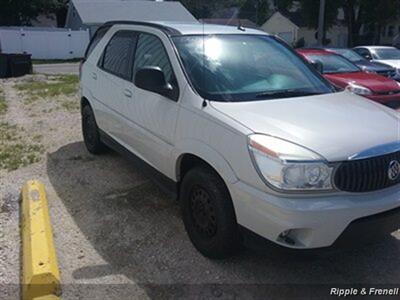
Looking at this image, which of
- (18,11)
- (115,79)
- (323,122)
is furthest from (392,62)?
(18,11)

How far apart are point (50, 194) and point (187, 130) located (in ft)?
7.19

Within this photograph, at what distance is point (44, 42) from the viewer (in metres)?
35.7

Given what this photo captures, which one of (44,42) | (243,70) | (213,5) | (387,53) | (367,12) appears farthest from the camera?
(367,12)

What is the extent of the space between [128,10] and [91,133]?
3799 cm

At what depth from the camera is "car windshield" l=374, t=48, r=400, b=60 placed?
51.3ft

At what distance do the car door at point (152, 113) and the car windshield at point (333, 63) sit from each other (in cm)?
630

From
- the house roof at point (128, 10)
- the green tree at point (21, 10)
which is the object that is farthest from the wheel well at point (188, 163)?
the green tree at point (21, 10)

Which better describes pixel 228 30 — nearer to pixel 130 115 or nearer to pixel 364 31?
pixel 130 115

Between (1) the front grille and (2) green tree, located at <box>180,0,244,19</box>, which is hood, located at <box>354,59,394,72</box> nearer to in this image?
(2) green tree, located at <box>180,0,244,19</box>

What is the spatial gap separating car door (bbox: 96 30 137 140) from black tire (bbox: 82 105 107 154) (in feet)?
1.06

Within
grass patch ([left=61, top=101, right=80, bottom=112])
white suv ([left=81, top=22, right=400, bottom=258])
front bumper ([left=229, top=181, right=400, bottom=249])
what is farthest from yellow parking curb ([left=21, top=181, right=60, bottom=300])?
grass patch ([left=61, top=101, right=80, bottom=112])

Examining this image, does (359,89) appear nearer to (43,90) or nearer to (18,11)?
(43,90)

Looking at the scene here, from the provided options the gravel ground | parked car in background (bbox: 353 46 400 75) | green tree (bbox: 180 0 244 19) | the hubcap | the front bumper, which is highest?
green tree (bbox: 180 0 244 19)

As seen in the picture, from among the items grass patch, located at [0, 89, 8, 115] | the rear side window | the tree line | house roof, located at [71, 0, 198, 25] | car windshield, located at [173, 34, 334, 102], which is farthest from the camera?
house roof, located at [71, 0, 198, 25]
